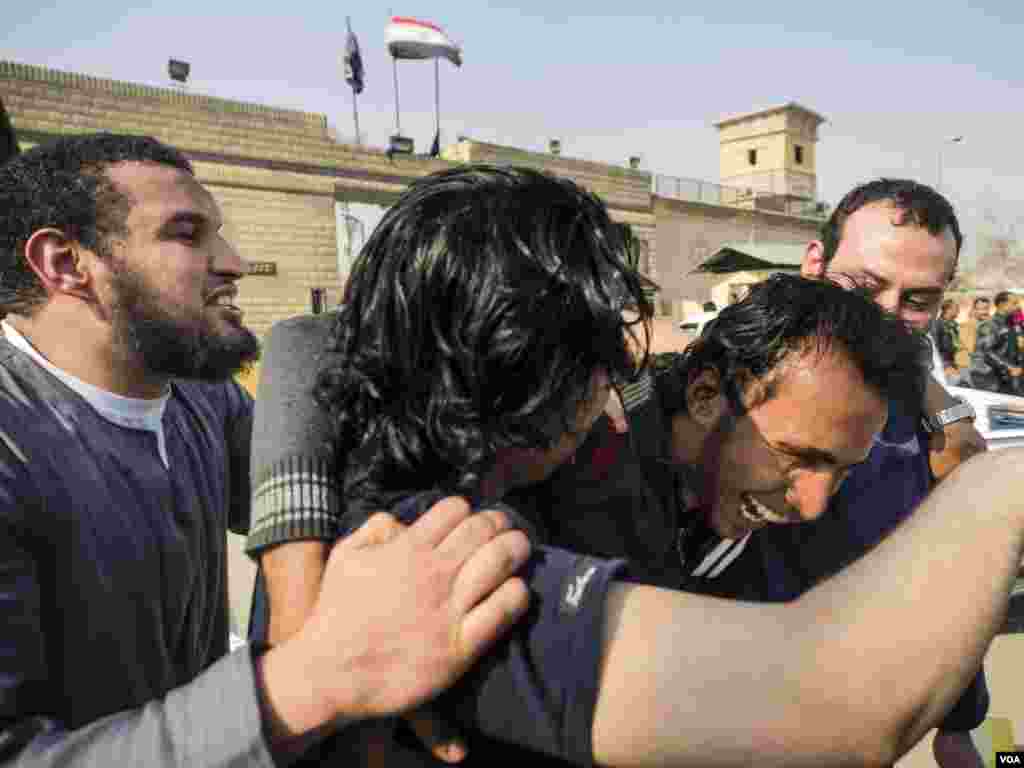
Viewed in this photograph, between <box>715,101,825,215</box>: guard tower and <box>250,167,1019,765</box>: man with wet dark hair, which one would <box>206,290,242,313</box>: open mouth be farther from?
<box>715,101,825,215</box>: guard tower

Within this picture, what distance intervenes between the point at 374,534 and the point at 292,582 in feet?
0.45

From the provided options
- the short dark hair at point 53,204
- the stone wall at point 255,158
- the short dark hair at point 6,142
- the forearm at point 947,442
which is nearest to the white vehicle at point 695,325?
the forearm at point 947,442

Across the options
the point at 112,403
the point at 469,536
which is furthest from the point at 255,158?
the point at 469,536

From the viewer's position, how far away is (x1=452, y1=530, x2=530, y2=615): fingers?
2.58 feet

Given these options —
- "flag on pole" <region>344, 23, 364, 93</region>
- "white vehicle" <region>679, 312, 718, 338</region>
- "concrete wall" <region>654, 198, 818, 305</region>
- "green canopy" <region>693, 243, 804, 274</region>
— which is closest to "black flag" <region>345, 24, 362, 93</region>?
"flag on pole" <region>344, 23, 364, 93</region>

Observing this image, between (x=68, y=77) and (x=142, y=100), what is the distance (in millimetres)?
1347

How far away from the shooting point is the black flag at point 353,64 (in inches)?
906

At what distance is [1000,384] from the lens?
8.95 metres

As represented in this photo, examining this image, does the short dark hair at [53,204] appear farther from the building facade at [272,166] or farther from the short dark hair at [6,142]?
the building facade at [272,166]

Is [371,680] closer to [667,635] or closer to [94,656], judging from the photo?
[667,635]

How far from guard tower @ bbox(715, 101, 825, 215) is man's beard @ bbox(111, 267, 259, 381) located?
42868 millimetres

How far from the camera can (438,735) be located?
32.8 inches

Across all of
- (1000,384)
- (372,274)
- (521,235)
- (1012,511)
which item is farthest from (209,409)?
(1000,384)

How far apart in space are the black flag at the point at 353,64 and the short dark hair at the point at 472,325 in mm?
24463
